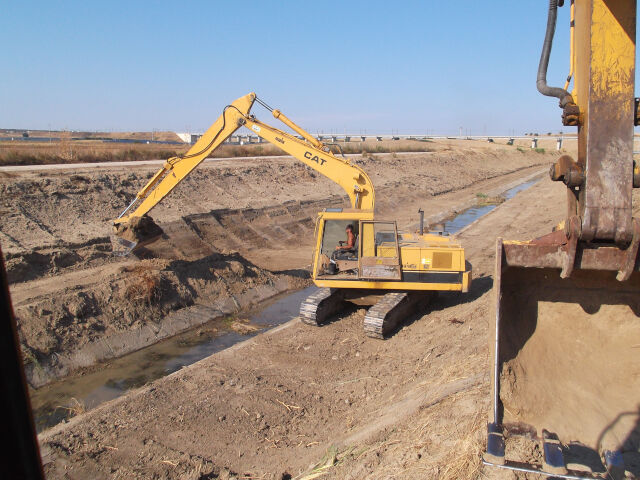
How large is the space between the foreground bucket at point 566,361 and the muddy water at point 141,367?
606 centimetres

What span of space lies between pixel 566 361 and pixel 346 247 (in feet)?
17.9

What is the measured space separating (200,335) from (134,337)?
132cm

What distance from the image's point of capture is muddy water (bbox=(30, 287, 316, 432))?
8.02 meters

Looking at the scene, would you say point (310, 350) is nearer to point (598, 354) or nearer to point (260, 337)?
point (260, 337)

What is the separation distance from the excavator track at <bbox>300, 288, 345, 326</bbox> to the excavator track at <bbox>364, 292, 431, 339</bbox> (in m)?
1.03

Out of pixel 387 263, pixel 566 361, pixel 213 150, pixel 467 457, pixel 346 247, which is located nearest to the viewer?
pixel 467 457

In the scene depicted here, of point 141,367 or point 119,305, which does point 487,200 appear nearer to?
point 119,305

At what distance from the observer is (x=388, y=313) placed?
9461 millimetres

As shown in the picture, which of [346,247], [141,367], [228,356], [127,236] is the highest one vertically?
[127,236]

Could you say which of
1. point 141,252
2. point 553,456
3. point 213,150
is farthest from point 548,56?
point 141,252

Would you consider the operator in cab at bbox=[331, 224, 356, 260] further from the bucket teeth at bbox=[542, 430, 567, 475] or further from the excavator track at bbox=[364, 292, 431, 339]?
the bucket teeth at bbox=[542, 430, 567, 475]

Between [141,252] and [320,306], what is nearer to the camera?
[320,306]

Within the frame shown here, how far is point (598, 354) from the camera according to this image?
500 cm

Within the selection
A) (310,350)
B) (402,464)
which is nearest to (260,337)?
(310,350)
